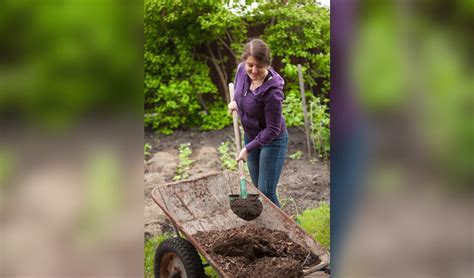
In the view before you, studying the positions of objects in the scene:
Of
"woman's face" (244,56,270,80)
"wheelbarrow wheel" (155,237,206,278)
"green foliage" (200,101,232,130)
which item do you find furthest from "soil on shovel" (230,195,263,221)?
"green foliage" (200,101,232,130)

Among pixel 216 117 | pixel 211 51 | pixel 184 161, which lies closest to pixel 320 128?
pixel 216 117

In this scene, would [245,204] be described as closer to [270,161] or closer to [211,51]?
[270,161]

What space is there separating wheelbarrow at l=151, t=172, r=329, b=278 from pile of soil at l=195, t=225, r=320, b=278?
47mm

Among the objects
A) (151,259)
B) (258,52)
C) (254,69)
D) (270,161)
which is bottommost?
(151,259)

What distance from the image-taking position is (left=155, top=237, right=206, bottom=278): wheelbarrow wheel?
2932 mm

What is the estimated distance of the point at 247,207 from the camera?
323 centimetres
